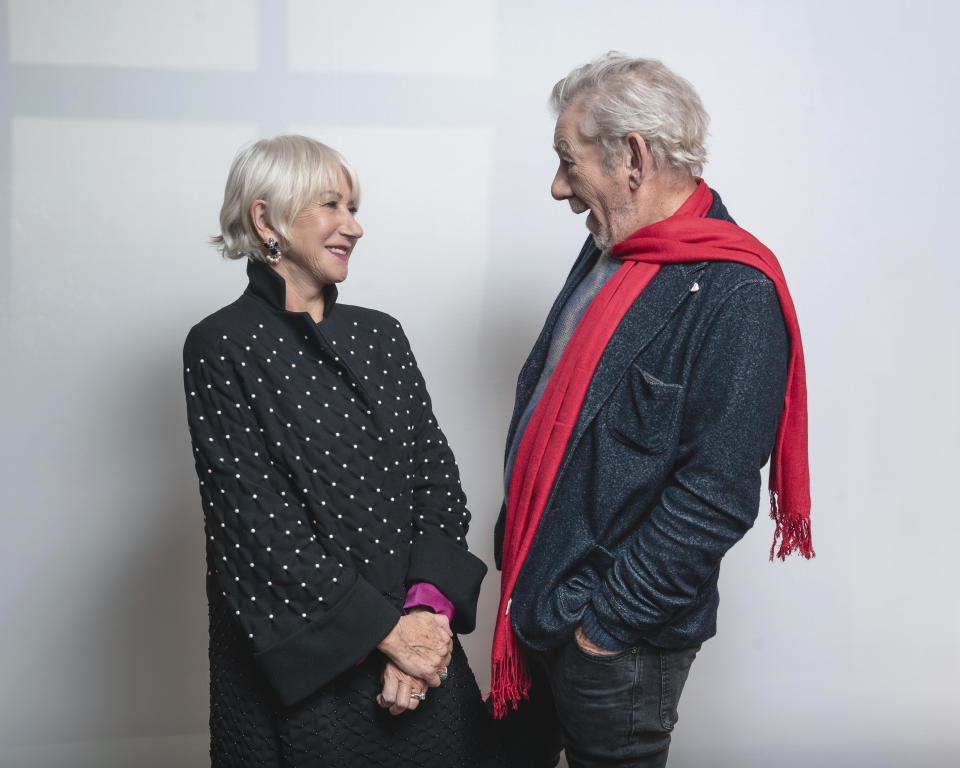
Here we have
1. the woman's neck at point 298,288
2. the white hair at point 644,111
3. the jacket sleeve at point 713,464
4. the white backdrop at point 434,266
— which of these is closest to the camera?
the jacket sleeve at point 713,464

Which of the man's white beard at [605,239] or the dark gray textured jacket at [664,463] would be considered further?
the man's white beard at [605,239]

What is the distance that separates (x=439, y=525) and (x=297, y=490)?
34cm

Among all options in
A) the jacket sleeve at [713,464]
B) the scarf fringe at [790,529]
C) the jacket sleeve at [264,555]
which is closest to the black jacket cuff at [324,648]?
the jacket sleeve at [264,555]

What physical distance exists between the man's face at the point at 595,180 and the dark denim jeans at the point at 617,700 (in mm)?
745

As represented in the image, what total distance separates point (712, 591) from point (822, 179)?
154 centimetres

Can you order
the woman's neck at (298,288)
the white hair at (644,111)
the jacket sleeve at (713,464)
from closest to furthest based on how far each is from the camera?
the jacket sleeve at (713,464) → the white hair at (644,111) → the woman's neck at (298,288)

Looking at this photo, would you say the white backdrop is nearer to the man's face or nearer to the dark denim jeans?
the man's face

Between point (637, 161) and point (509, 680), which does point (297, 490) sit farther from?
point (637, 161)

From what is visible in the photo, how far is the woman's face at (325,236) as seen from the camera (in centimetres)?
168

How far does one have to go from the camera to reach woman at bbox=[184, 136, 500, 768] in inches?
61.3

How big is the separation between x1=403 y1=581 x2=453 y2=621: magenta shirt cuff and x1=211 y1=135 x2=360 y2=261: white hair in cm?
67

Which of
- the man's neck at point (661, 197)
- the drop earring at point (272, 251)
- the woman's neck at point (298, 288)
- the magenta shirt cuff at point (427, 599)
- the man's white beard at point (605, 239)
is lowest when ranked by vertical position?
the magenta shirt cuff at point (427, 599)

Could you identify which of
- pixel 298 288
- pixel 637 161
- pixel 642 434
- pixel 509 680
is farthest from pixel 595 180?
pixel 509 680

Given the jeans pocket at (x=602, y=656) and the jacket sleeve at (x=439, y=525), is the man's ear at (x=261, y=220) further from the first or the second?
the jeans pocket at (x=602, y=656)
